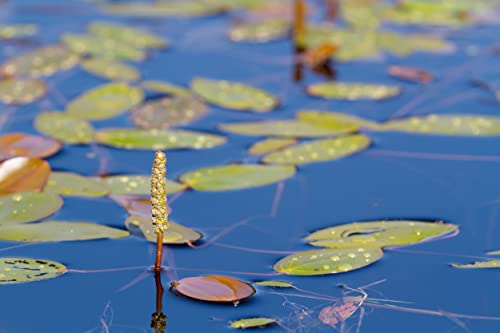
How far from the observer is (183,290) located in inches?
70.7

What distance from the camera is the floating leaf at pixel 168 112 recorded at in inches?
110

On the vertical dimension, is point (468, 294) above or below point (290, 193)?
below

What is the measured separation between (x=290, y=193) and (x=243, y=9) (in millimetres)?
1899

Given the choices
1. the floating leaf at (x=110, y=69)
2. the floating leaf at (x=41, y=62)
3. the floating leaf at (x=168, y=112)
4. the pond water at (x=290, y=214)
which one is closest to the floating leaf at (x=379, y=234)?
the pond water at (x=290, y=214)

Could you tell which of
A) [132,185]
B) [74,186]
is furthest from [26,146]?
[132,185]

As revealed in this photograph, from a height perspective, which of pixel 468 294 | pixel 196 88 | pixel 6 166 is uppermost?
pixel 196 88

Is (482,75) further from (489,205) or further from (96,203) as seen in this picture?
(96,203)

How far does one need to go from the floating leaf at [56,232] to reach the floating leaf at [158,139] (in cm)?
57

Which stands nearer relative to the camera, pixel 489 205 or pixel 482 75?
pixel 489 205

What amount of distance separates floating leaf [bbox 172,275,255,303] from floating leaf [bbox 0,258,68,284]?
0.96 feet

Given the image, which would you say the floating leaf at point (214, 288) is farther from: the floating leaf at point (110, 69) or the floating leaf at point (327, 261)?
the floating leaf at point (110, 69)

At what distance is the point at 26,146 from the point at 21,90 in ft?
1.92

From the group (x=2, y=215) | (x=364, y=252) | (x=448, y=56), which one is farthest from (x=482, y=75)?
(x=2, y=215)

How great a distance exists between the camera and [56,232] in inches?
80.1
